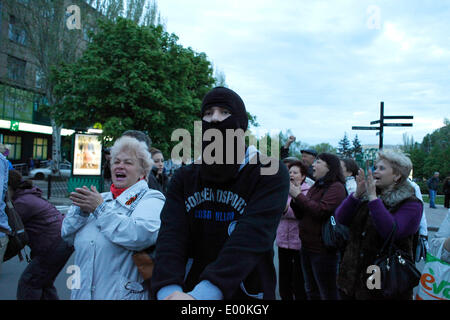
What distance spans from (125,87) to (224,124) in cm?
1557

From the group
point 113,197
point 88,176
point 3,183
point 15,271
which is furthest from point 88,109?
point 113,197

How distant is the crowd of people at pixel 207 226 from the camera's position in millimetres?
1492

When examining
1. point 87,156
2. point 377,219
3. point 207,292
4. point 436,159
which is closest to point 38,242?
point 207,292

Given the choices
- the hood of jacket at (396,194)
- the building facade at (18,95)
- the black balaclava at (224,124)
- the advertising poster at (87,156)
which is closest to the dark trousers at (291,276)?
the hood of jacket at (396,194)

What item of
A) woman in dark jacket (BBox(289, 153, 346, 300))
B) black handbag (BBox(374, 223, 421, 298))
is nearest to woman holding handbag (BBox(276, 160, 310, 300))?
woman in dark jacket (BBox(289, 153, 346, 300))

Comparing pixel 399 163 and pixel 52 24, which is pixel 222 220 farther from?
pixel 52 24

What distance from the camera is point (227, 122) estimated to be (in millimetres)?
1636

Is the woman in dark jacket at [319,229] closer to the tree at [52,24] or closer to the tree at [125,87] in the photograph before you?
the tree at [125,87]

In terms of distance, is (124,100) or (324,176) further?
(124,100)

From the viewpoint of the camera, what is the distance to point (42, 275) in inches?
129

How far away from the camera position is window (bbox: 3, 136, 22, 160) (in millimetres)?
31125

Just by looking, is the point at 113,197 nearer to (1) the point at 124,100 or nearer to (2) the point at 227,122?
(2) the point at 227,122

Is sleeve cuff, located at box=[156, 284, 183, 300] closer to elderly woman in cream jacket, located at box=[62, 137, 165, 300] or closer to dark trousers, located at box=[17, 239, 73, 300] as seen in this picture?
elderly woman in cream jacket, located at box=[62, 137, 165, 300]
